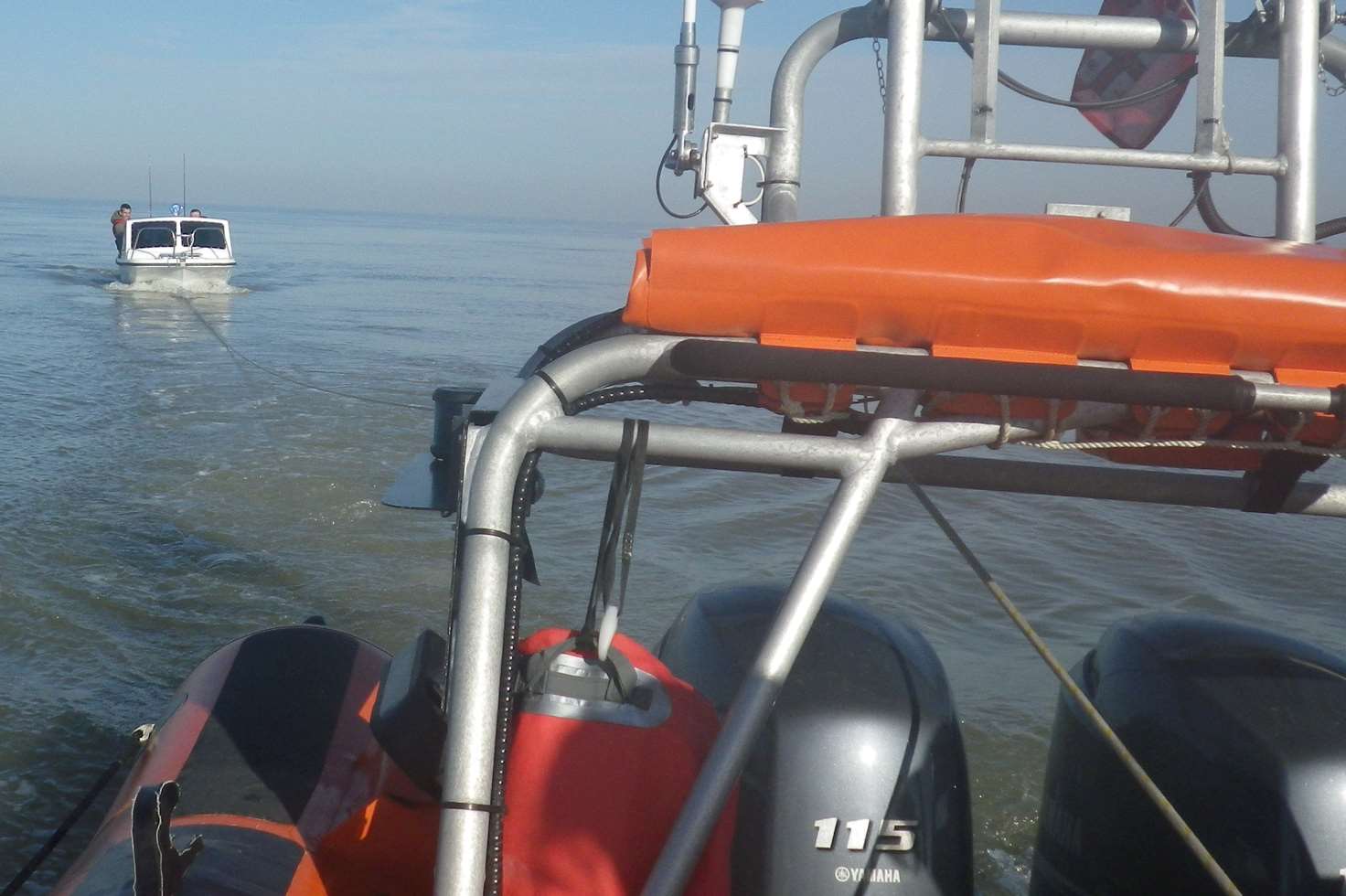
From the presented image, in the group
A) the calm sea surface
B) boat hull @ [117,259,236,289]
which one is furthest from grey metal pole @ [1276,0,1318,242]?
boat hull @ [117,259,236,289]

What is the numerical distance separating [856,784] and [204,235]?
23.6 meters

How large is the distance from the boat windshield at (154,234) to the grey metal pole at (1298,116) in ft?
73.7

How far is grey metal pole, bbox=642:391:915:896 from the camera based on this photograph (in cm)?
152

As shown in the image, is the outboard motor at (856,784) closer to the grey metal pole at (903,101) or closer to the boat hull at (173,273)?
the grey metal pole at (903,101)

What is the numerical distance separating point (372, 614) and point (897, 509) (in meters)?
3.42

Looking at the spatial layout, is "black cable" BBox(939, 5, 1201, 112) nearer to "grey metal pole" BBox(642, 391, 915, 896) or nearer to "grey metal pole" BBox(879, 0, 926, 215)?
"grey metal pole" BBox(879, 0, 926, 215)

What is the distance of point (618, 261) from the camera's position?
40344mm

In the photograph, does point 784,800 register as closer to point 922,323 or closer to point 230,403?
point 922,323

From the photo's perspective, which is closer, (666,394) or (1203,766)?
(666,394)

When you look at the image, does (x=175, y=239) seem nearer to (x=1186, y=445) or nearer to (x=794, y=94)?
(x=794, y=94)

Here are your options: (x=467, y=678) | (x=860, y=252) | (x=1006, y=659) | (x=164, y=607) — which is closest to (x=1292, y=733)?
(x=860, y=252)

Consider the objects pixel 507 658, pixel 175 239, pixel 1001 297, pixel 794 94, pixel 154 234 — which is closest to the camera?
pixel 1001 297

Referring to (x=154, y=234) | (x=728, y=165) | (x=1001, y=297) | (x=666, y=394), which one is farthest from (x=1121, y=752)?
(x=154, y=234)

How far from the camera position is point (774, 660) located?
1.55 m
